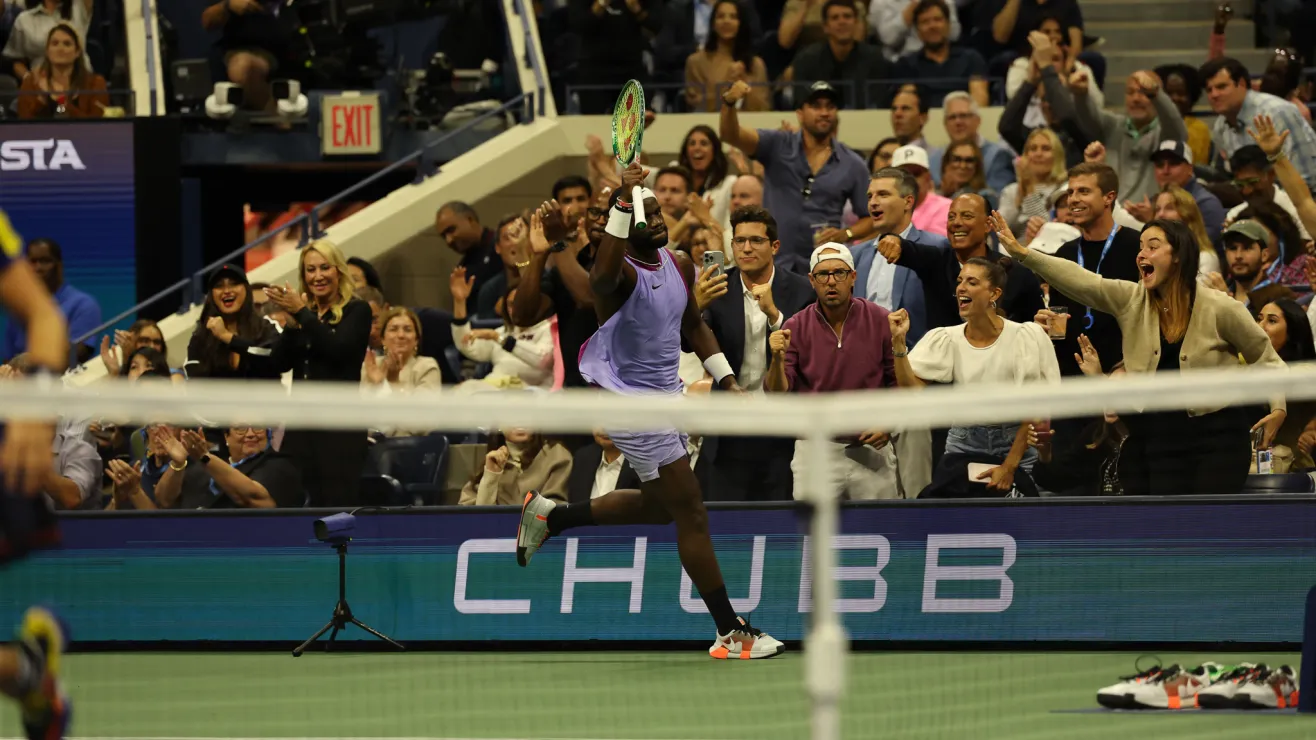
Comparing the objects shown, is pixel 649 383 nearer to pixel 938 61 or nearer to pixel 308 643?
pixel 308 643

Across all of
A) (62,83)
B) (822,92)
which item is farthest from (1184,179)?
(62,83)

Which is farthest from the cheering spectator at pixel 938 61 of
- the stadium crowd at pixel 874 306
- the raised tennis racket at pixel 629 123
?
the raised tennis racket at pixel 629 123

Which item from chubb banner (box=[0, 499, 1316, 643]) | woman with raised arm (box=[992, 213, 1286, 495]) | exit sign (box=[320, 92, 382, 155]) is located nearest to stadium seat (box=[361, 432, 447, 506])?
chubb banner (box=[0, 499, 1316, 643])

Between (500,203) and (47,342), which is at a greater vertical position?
(500,203)

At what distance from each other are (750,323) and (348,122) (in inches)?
297

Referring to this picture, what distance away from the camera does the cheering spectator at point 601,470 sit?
33.6ft

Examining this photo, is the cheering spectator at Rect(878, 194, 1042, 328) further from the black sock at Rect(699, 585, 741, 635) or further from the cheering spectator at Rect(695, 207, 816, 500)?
the black sock at Rect(699, 585, 741, 635)

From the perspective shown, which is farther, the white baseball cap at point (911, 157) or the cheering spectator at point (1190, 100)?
the cheering spectator at point (1190, 100)

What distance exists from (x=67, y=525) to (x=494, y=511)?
220cm

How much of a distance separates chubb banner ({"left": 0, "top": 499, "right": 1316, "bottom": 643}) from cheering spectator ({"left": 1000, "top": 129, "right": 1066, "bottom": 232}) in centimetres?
370

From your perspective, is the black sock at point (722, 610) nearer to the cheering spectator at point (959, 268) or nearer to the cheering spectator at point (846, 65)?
the cheering spectator at point (959, 268)

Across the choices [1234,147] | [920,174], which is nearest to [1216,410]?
[920,174]

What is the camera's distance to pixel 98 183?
52.5ft

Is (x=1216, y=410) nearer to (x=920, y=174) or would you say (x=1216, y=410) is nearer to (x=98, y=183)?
(x=920, y=174)
